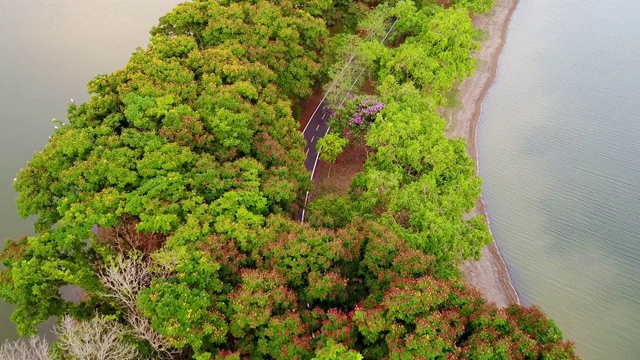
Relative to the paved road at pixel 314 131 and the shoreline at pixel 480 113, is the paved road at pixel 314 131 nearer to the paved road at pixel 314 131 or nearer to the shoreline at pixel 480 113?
the paved road at pixel 314 131

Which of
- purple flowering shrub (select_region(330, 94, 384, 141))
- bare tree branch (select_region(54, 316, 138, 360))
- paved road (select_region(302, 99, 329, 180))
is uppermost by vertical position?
bare tree branch (select_region(54, 316, 138, 360))

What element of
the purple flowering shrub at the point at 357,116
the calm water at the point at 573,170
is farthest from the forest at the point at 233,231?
the calm water at the point at 573,170

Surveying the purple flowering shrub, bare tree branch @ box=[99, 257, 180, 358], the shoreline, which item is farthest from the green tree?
bare tree branch @ box=[99, 257, 180, 358]

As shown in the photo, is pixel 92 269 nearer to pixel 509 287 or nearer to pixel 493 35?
pixel 509 287

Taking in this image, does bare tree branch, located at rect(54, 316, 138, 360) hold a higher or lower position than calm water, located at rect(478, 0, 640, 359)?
higher

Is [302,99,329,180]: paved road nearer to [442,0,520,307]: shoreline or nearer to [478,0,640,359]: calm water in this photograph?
[442,0,520,307]: shoreline

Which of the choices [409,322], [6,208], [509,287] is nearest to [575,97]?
[509,287]
